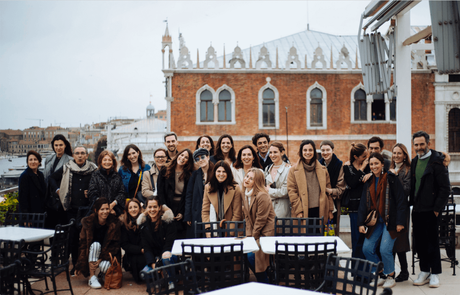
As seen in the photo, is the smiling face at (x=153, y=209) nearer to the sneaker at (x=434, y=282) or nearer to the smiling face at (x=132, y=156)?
the smiling face at (x=132, y=156)

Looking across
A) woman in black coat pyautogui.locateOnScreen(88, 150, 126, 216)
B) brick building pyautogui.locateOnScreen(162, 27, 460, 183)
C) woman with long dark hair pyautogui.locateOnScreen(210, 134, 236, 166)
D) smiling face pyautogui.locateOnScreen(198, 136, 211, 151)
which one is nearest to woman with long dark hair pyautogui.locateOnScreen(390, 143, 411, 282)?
woman with long dark hair pyautogui.locateOnScreen(210, 134, 236, 166)

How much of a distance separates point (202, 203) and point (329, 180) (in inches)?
70.2

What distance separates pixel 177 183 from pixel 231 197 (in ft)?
3.28

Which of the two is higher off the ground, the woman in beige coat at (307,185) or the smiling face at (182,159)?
the smiling face at (182,159)

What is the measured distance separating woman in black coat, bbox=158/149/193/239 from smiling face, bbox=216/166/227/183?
80cm

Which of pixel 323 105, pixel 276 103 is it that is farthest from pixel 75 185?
pixel 323 105

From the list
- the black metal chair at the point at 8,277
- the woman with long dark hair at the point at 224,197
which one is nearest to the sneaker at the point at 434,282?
the woman with long dark hair at the point at 224,197

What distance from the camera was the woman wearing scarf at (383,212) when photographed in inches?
193

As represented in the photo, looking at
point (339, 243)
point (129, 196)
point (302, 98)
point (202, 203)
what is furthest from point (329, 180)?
point (302, 98)

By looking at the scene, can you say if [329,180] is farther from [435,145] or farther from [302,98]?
[435,145]

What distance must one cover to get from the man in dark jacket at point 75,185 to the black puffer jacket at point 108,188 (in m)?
0.25

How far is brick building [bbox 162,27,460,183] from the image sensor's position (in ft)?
64.8

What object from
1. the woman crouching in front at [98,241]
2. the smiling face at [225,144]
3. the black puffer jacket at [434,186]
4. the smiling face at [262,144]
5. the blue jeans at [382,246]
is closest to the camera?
the black puffer jacket at [434,186]

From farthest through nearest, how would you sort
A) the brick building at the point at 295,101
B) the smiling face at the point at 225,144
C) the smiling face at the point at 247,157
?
the brick building at the point at 295,101 < the smiling face at the point at 225,144 < the smiling face at the point at 247,157
